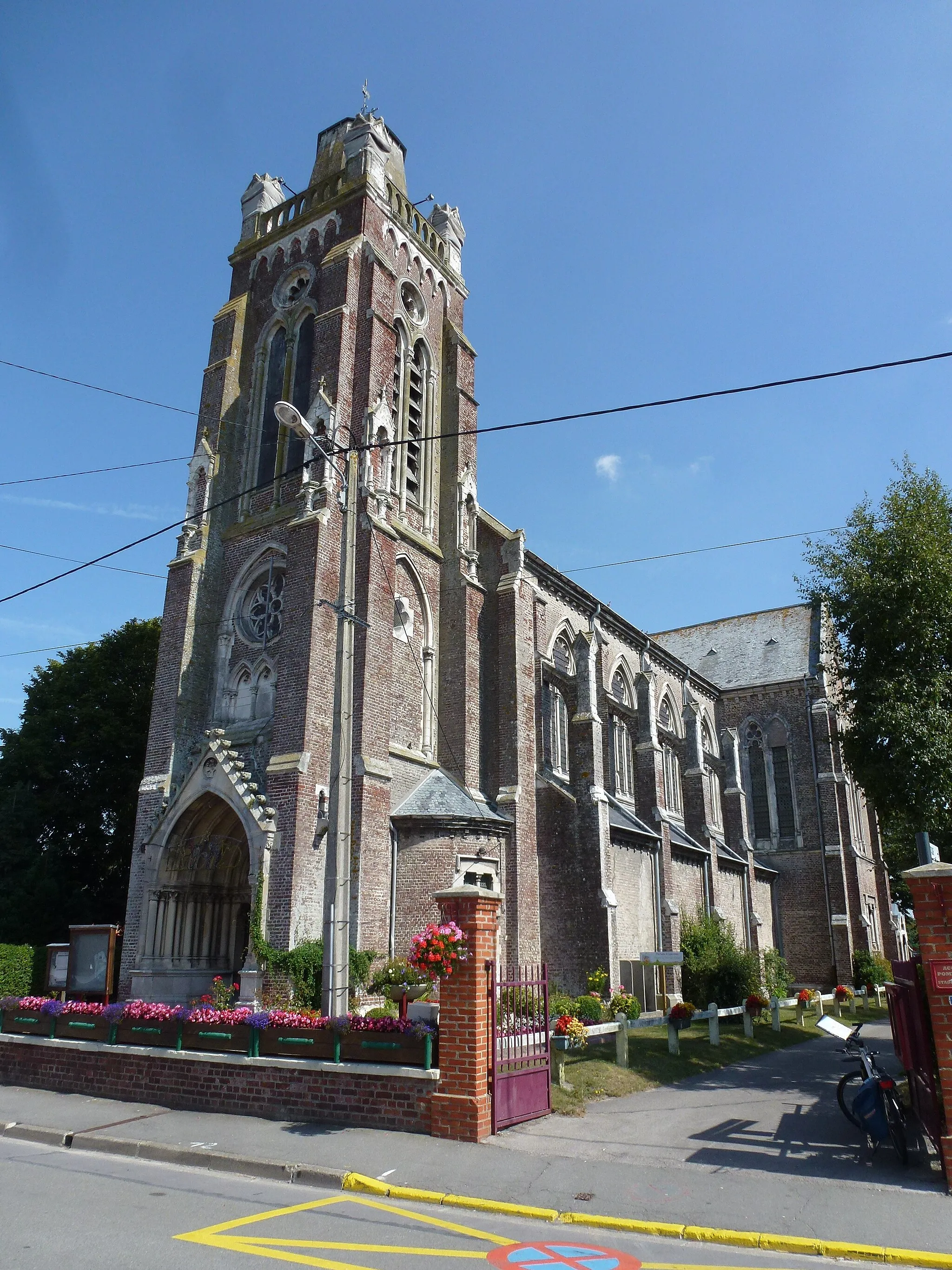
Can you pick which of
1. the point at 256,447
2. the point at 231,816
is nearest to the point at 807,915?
the point at 231,816

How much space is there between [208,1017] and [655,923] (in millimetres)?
17455

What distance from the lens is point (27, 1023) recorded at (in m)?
13.7

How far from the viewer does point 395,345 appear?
25.2m

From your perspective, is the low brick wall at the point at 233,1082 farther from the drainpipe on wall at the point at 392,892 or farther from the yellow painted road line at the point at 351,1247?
the drainpipe on wall at the point at 392,892

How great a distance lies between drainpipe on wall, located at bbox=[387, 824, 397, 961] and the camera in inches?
735

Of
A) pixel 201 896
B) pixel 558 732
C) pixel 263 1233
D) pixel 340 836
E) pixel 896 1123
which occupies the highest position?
pixel 558 732

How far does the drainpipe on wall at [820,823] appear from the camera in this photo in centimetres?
3619

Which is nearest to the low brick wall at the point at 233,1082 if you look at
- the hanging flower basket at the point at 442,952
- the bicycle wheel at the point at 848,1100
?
the hanging flower basket at the point at 442,952

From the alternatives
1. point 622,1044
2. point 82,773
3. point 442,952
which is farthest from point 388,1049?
point 82,773

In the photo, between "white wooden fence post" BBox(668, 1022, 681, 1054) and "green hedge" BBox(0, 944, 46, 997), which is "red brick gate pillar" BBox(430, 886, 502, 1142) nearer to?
"white wooden fence post" BBox(668, 1022, 681, 1054)

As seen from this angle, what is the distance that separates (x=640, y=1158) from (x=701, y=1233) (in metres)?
2.50

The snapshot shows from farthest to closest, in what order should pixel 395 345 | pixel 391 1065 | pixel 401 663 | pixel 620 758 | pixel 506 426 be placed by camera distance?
pixel 620 758 → pixel 395 345 → pixel 401 663 → pixel 506 426 → pixel 391 1065

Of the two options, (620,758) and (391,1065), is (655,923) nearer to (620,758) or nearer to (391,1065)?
(620,758)

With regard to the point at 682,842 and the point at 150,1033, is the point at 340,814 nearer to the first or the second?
the point at 150,1033
